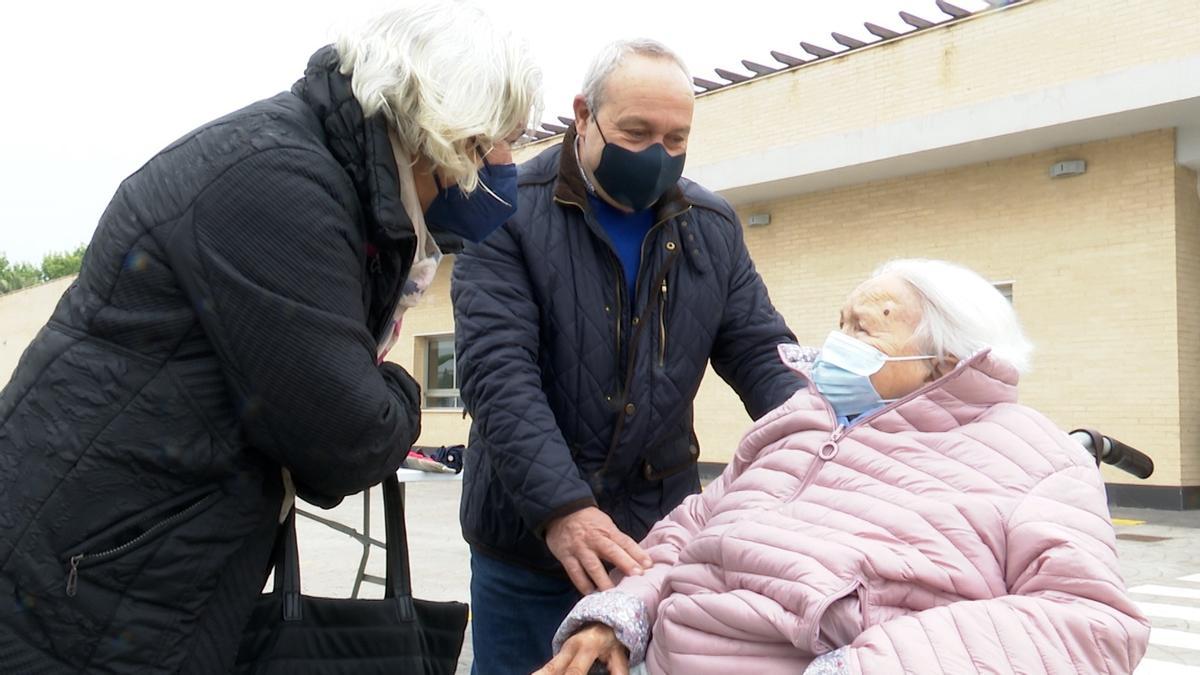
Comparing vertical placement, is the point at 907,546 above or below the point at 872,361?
below

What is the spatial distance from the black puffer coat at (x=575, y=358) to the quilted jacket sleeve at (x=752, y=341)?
0.02 m

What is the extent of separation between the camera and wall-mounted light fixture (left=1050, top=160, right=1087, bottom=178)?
12.3 metres

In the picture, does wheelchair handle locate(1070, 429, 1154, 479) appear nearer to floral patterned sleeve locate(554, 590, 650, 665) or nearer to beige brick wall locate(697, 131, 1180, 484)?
floral patterned sleeve locate(554, 590, 650, 665)

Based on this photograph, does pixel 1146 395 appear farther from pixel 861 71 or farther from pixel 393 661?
pixel 393 661

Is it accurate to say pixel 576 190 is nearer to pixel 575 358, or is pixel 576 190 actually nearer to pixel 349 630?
pixel 575 358

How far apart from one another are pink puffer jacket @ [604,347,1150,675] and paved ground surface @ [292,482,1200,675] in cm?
368

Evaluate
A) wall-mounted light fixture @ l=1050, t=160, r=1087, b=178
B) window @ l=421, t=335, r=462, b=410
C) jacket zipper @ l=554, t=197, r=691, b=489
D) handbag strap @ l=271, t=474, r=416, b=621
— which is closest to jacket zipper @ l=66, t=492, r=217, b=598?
handbag strap @ l=271, t=474, r=416, b=621

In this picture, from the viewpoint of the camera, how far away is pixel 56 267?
69.4m

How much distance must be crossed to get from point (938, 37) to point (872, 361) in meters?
12.4

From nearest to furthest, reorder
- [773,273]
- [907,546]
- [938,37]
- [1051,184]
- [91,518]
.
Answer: [91,518] < [907,546] < [1051,184] < [938,37] < [773,273]

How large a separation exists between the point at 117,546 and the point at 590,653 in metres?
0.83

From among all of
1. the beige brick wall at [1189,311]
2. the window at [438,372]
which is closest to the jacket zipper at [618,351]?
the beige brick wall at [1189,311]

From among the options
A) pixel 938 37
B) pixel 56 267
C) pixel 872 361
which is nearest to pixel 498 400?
pixel 872 361

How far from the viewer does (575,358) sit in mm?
2299
